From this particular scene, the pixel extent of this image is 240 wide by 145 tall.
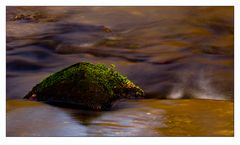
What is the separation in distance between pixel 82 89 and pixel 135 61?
1.26 metres

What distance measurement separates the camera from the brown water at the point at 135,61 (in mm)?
3387

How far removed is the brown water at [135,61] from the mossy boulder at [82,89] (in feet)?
0.48

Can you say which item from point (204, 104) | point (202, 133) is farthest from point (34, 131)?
point (204, 104)

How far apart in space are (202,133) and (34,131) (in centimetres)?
130

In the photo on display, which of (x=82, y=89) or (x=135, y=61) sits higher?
(x=135, y=61)

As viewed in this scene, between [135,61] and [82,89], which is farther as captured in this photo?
[135,61]

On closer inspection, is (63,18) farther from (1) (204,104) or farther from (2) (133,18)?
(1) (204,104)

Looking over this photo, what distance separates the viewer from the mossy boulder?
3758 mm

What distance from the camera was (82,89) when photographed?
148 inches

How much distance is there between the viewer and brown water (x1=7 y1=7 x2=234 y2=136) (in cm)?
339

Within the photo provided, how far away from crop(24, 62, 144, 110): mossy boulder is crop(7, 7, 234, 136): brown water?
0.48 ft

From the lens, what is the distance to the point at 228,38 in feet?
16.9

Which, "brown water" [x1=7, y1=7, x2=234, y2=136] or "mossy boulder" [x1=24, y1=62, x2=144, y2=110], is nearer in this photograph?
"brown water" [x1=7, y1=7, x2=234, y2=136]

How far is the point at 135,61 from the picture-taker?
4883 mm
